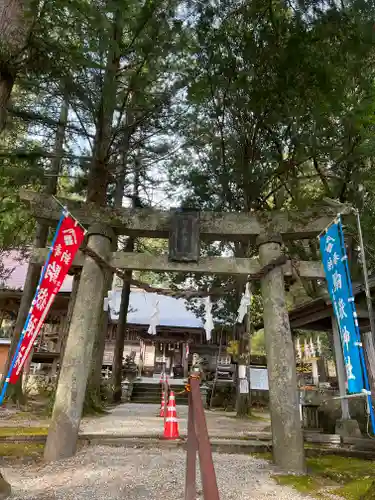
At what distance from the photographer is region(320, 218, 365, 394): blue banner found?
4535 millimetres

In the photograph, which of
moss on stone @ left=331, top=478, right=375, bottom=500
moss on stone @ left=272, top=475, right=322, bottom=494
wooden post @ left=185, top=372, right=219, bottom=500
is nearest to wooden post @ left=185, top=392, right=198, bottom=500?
wooden post @ left=185, top=372, right=219, bottom=500

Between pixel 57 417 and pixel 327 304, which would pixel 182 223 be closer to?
pixel 57 417

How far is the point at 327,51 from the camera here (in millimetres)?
6199

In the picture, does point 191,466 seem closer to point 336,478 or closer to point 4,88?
point 336,478

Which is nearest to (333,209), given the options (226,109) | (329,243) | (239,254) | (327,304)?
(329,243)

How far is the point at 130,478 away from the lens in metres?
4.33

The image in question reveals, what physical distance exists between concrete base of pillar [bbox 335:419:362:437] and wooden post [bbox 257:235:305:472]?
4.01 meters

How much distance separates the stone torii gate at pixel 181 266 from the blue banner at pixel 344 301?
70cm

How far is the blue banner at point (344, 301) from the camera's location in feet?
14.9

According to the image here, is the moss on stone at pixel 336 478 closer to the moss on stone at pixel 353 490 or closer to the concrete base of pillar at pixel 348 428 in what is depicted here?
the moss on stone at pixel 353 490

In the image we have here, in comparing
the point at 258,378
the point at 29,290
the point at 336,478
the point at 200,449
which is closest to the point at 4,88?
the point at 200,449

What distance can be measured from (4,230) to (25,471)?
8.89m

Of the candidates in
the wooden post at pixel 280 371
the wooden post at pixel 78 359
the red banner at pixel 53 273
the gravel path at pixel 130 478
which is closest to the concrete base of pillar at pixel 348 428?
the gravel path at pixel 130 478

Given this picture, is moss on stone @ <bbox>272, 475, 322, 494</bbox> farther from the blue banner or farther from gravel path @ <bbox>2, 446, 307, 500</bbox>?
the blue banner
